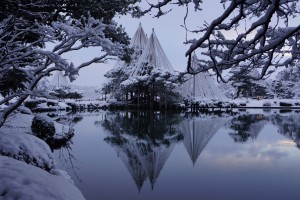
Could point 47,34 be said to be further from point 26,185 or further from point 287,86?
point 287,86

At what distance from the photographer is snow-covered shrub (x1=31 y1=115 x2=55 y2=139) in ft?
35.2

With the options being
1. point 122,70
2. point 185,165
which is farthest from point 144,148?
point 122,70

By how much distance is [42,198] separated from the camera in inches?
110

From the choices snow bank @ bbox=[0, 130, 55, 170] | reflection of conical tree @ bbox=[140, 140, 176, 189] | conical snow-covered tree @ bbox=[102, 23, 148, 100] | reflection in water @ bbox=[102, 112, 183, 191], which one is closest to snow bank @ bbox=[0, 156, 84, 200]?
snow bank @ bbox=[0, 130, 55, 170]

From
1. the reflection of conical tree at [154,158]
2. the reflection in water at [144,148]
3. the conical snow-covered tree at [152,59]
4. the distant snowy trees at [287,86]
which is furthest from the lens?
the distant snowy trees at [287,86]

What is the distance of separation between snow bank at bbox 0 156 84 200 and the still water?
2521 mm

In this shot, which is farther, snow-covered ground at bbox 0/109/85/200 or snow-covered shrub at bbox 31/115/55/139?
snow-covered shrub at bbox 31/115/55/139

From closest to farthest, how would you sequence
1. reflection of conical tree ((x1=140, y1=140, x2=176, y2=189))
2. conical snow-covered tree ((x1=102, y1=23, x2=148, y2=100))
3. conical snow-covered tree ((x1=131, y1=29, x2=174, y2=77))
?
reflection of conical tree ((x1=140, y1=140, x2=176, y2=189))
conical snow-covered tree ((x1=131, y1=29, x2=174, y2=77))
conical snow-covered tree ((x1=102, y1=23, x2=148, y2=100))

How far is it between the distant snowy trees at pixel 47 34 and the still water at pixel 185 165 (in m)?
2.67

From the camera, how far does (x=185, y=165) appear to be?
8.55 meters

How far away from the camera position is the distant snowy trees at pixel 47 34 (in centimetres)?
588

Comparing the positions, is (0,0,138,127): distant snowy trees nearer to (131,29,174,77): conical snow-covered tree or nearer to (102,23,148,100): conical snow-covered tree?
(131,29,174,77): conical snow-covered tree

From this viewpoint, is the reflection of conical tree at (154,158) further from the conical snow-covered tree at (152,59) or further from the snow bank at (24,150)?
the conical snow-covered tree at (152,59)

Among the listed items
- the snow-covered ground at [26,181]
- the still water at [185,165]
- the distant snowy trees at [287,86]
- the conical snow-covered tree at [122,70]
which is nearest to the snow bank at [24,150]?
the snow-covered ground at [26,181]
